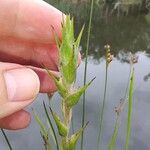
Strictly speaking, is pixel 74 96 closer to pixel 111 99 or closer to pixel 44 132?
pixel 44 132

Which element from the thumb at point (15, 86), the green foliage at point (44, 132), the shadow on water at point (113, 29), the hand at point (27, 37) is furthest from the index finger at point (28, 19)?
the shadow on water at point (113, 29)

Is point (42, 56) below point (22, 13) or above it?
below

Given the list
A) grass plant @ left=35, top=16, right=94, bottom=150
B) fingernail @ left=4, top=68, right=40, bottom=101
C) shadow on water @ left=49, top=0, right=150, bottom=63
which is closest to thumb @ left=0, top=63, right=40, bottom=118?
fingernail @ left=4, top=68, right=40, bottom=101

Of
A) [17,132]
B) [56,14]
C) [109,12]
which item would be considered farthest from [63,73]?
[109,12]

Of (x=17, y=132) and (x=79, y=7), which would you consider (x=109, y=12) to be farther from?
(x=17, y=132)

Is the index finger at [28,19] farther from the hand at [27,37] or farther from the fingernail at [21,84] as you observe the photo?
the fingernail at [21,84]

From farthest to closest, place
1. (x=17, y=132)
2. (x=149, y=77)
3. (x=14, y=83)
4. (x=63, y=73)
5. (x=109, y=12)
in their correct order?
1. (x=109, y=12)
2. (x=149, y=77)
3. (x=17, y=132)
4. (x=14, y=83)
5. (x=63, y=73)
